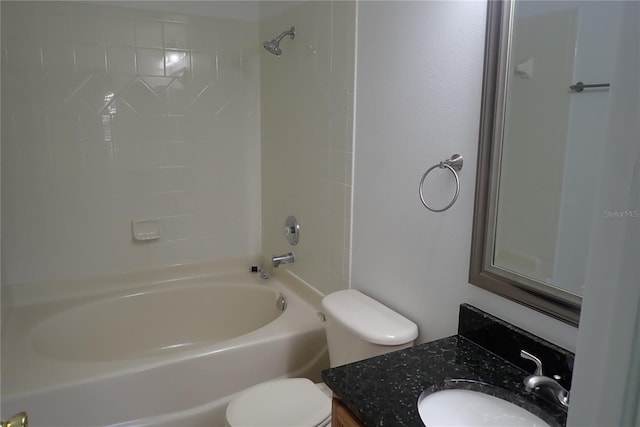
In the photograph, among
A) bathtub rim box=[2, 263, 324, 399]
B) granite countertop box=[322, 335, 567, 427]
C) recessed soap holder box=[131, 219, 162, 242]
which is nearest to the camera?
granite countertop box=[322, 335, 567, 427]

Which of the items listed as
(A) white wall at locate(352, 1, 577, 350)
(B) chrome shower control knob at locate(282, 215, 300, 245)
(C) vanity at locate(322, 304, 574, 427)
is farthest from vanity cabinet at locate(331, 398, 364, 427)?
(B) chrome shower control knob at locate(282, 215, 300, 245)

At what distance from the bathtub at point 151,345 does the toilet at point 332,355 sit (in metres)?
0.26

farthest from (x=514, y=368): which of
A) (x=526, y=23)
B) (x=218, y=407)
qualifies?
(x=218, y=407)

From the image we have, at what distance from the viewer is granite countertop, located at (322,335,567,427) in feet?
3.04

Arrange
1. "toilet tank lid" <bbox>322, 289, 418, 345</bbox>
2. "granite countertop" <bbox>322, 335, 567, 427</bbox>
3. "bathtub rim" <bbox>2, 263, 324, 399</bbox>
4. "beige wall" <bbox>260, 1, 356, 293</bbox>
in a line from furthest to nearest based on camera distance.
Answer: "beige wall" <bbox>260, 1, 356, 293</bbox> < "bathtub rim" <bbox>2, 263, 324, 399</bbox> < "toilet tank lid" <bbox>322, 289, 418, 345</bbox> < "granite countertop" <bbox>322, 335, 567, 427</bbox>

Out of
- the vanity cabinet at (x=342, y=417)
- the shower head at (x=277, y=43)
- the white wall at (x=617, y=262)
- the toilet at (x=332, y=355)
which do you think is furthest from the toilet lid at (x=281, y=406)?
the shower head at (x=277, y=43)

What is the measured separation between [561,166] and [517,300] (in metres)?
0.35

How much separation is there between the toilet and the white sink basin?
Answer: 1.14 ft

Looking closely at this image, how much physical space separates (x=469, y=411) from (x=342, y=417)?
302 millimetres

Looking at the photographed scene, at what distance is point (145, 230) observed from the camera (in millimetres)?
2439

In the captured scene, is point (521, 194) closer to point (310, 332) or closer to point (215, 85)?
point (310, 332)

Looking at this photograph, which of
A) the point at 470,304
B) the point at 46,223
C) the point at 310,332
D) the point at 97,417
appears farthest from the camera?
the point at 46,223

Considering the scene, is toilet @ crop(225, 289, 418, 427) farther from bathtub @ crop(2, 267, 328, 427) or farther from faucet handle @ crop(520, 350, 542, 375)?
faucet handle @ crop(520, 350, 542, 375)

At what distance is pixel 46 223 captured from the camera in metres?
2.22
